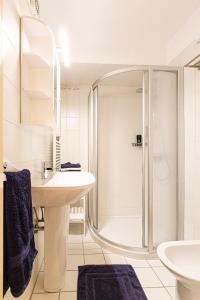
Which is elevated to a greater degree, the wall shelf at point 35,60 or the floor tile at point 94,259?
the wall shelf at point 35,60

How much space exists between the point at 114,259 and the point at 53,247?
763mm

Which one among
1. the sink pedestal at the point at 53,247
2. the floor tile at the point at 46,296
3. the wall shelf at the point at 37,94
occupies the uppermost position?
the wall shelf at the point at 37,94

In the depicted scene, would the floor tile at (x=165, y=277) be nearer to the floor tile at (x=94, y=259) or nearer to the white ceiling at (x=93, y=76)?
the floor tile at (x=94, y=259)

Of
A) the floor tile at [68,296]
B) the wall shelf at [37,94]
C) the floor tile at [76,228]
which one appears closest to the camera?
the wall shelf at [37,94]

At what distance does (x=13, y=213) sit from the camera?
828mm

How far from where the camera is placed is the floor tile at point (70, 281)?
5.39ft

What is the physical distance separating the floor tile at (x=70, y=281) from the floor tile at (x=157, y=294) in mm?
562

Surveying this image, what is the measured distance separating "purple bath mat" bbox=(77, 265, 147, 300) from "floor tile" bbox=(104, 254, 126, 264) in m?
0.08

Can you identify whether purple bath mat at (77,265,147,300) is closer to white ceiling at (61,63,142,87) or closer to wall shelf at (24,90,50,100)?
wall shelf at (24,90,50,100)

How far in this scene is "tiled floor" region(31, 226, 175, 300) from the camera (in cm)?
158

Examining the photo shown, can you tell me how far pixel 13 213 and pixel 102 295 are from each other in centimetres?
119

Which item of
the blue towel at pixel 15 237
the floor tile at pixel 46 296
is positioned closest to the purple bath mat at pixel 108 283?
the floor tile at pixel 46 296

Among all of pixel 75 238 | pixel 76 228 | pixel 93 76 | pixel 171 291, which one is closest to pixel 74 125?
pixel 93 76

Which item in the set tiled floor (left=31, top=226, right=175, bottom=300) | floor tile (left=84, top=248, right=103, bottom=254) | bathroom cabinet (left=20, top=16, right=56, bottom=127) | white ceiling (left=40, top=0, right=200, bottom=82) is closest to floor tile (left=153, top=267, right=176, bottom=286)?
tiled floor (left=31, top=226, right=175, bottom=300)
